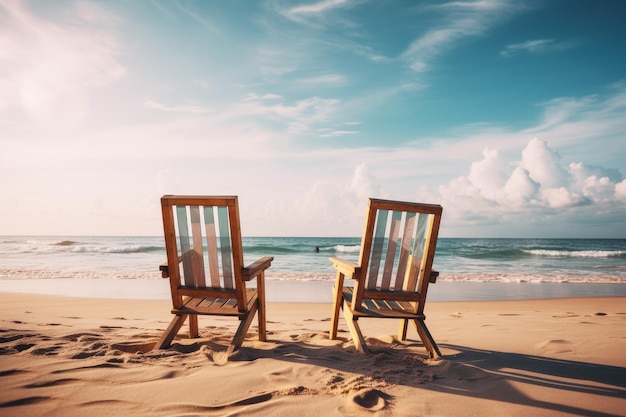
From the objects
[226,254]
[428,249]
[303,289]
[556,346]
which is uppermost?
[226,254]

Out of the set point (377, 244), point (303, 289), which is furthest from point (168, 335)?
point (303, 289)

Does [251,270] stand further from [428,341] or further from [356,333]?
[428,341]

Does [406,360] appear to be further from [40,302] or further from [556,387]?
[40,302]

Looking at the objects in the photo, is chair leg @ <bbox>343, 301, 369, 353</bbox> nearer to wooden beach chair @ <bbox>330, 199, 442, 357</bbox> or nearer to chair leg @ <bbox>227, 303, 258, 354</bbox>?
wooden beach chair @ <bbox>330, 199, 442, 357</bbox>

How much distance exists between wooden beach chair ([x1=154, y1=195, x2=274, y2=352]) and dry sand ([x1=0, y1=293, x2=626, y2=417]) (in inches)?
14.8

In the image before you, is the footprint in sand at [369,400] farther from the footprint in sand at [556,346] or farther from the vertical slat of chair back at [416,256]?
the footprint in sand at [556,346]

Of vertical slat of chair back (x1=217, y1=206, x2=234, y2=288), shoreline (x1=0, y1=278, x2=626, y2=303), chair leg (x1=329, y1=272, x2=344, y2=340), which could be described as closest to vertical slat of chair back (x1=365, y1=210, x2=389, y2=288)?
chair leg (x1=329, y1=272, x2=344, y2=340)

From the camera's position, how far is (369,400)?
2299 millimetres

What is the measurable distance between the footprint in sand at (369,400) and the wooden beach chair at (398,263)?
911mm

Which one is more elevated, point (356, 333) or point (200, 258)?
point (200, 258)

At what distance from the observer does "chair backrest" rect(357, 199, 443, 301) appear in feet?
10.7

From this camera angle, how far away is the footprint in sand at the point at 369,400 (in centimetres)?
219

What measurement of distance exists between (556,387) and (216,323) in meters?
4.08

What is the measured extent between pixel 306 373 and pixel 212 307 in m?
1.20
